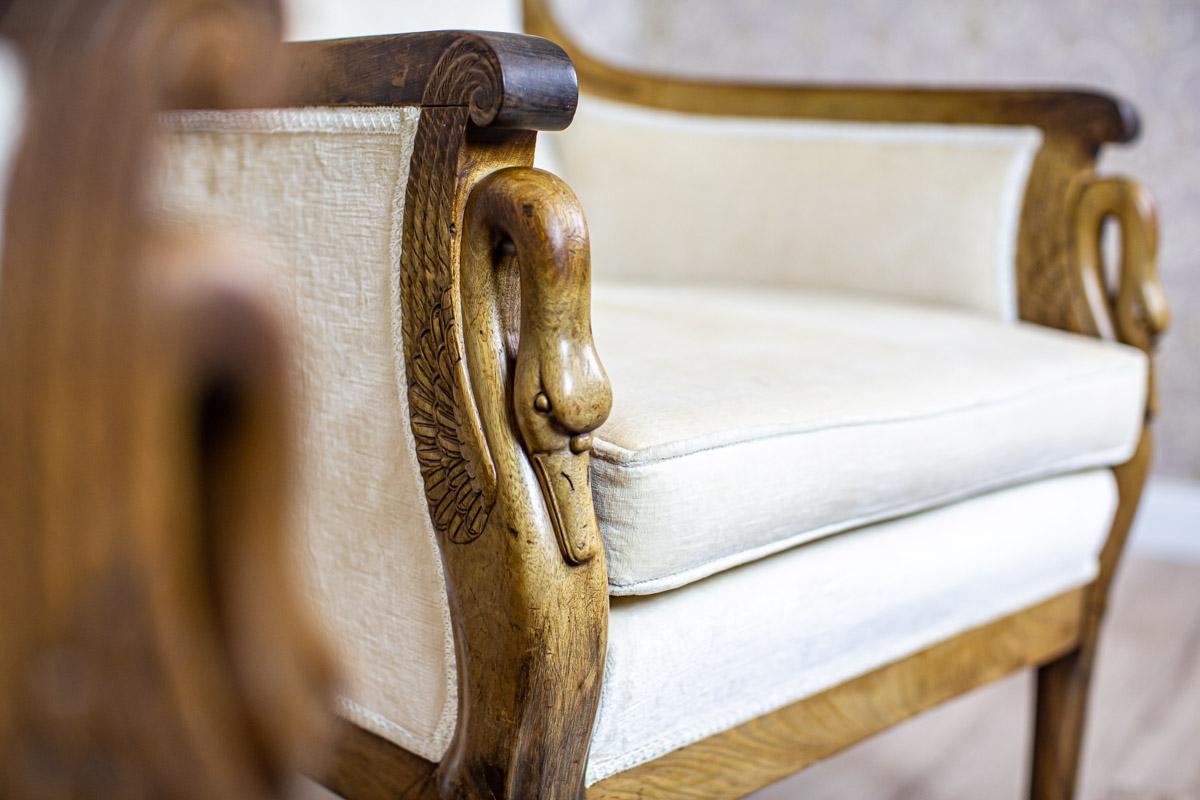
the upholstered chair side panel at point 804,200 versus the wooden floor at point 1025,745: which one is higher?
the upholstered chair side panel at point 804,200

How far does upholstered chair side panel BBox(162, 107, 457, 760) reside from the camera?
0.59 metres

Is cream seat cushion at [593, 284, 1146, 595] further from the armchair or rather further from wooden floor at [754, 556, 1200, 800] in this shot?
wooden floor at [754, 556, 1200, 800]

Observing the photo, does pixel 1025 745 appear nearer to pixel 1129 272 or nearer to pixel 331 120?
pixel 1129 272

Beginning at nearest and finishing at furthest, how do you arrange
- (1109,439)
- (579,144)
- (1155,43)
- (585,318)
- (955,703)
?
(585,318), (1109,439), (579,144), (955,703), (1155,43)

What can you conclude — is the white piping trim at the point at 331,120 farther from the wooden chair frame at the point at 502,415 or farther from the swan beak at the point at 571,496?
the swan beak at the point at 571,496

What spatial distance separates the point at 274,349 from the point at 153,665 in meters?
0.04

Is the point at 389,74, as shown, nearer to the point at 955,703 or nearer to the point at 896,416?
the point at 896,416

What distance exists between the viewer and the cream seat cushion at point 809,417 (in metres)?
0.59

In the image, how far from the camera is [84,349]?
5.7 inches

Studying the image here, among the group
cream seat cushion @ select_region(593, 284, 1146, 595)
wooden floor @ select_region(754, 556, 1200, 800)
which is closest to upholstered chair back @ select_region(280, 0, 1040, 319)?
cream seat cushion @ select_region(593, 284, 1146, 595)

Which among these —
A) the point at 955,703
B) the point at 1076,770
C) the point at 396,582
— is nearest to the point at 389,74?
the point at 396,582

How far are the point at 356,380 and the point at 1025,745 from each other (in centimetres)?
95

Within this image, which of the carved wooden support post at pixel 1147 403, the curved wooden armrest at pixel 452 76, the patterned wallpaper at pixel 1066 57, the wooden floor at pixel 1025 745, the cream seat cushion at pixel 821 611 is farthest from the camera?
the patterned wallpaper at pixel 1066 57

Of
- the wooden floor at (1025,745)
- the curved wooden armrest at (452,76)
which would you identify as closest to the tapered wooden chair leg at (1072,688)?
the wooden floor at (1025,745)
